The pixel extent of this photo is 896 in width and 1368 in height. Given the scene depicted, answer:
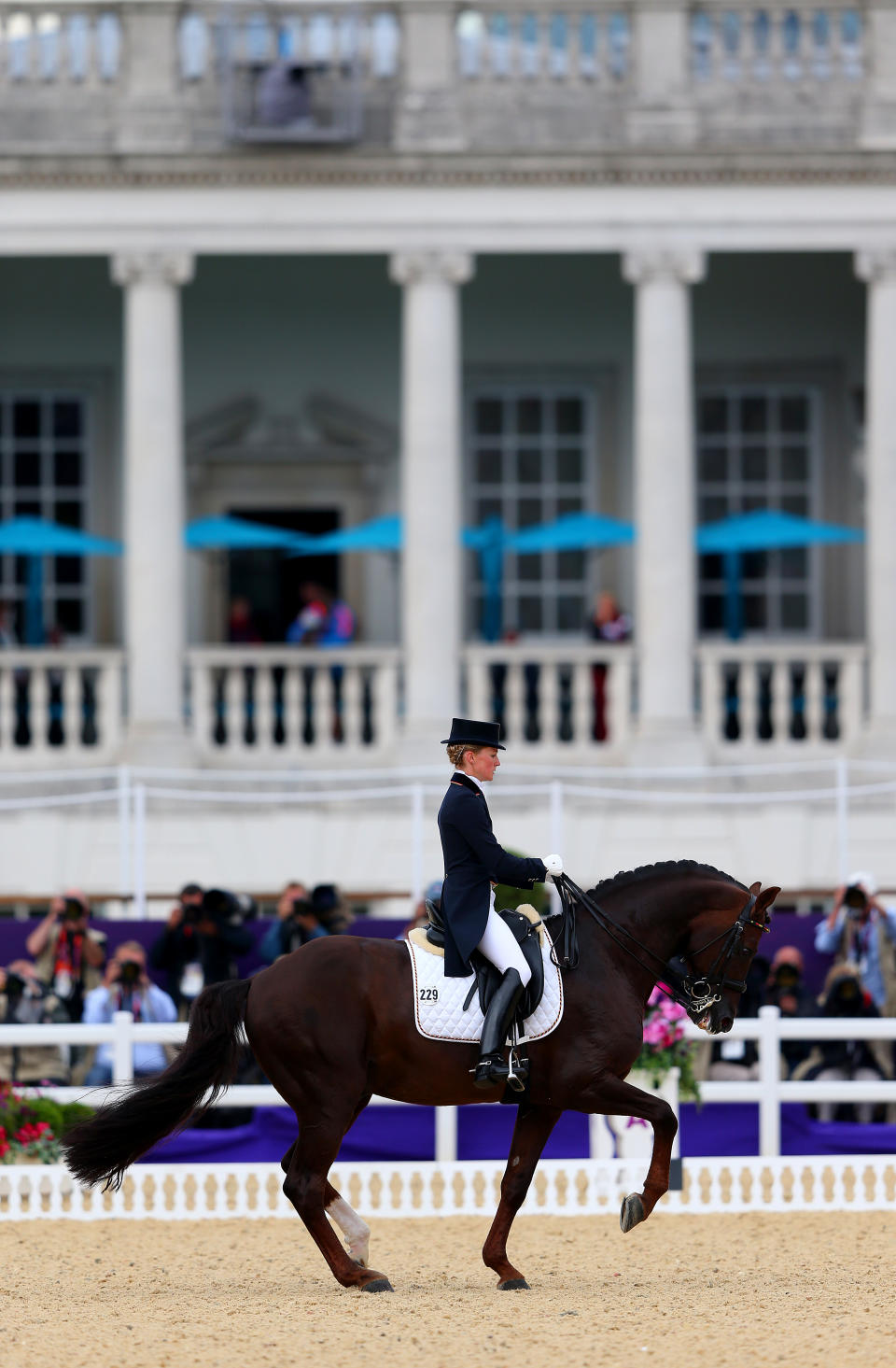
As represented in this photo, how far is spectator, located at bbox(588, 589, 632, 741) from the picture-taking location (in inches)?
765

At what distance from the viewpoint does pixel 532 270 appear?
21.9 m

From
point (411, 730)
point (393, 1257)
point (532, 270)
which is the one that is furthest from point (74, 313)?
point (393, 1257)

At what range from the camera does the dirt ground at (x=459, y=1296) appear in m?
8.06

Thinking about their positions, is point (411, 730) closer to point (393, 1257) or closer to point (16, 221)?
point (16, 221)

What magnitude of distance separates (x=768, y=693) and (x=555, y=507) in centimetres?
273

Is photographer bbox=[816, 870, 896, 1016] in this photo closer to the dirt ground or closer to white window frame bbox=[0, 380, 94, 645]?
the dirt ground

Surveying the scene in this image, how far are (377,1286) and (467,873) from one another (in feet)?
5.41

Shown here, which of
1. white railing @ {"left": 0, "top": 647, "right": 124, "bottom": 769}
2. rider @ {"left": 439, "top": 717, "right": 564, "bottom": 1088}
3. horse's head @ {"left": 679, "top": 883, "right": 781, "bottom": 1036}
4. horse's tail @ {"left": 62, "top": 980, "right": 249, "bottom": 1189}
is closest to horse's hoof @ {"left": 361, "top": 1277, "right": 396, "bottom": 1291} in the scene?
rider @ {"left": 439, "top": 717, "right": 564, "bottom": 1088}

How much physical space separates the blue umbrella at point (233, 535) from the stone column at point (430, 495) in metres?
1.33

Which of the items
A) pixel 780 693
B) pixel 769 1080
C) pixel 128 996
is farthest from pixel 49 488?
pixel 769 1080

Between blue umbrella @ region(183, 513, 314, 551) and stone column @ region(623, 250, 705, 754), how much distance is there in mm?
3018

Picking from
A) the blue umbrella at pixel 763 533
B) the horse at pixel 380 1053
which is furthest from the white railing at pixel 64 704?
the horse at pixel 380 1053

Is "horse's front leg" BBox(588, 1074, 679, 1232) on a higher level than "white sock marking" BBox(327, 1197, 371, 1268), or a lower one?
higher

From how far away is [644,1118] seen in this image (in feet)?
30.4
